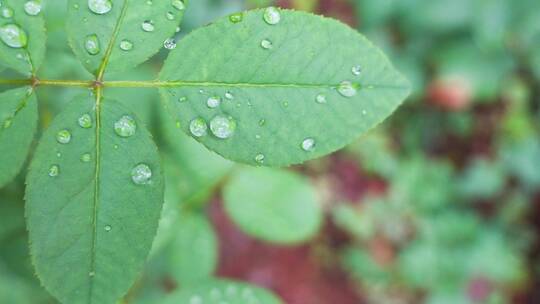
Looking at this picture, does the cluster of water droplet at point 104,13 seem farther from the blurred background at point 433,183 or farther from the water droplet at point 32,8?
the blurred background at point 433,183

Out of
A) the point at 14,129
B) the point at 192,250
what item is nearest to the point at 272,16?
the point at 14,129


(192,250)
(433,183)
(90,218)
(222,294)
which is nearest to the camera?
(90,218)

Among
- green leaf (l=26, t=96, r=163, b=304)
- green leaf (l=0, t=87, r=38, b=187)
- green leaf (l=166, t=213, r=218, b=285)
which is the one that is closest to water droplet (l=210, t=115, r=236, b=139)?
green leaf (l=26, t=96, r=163, b=304)

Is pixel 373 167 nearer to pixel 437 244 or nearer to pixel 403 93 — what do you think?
pixel 437 244

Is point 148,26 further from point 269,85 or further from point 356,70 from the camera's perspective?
point 356,70

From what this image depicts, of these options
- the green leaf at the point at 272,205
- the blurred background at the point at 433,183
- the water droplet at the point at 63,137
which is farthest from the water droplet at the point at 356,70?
the blurred background at the point at 433,183

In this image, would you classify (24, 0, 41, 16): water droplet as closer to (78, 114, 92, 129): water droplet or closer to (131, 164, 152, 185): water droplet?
(78, 114, 92, 129): water droplet
